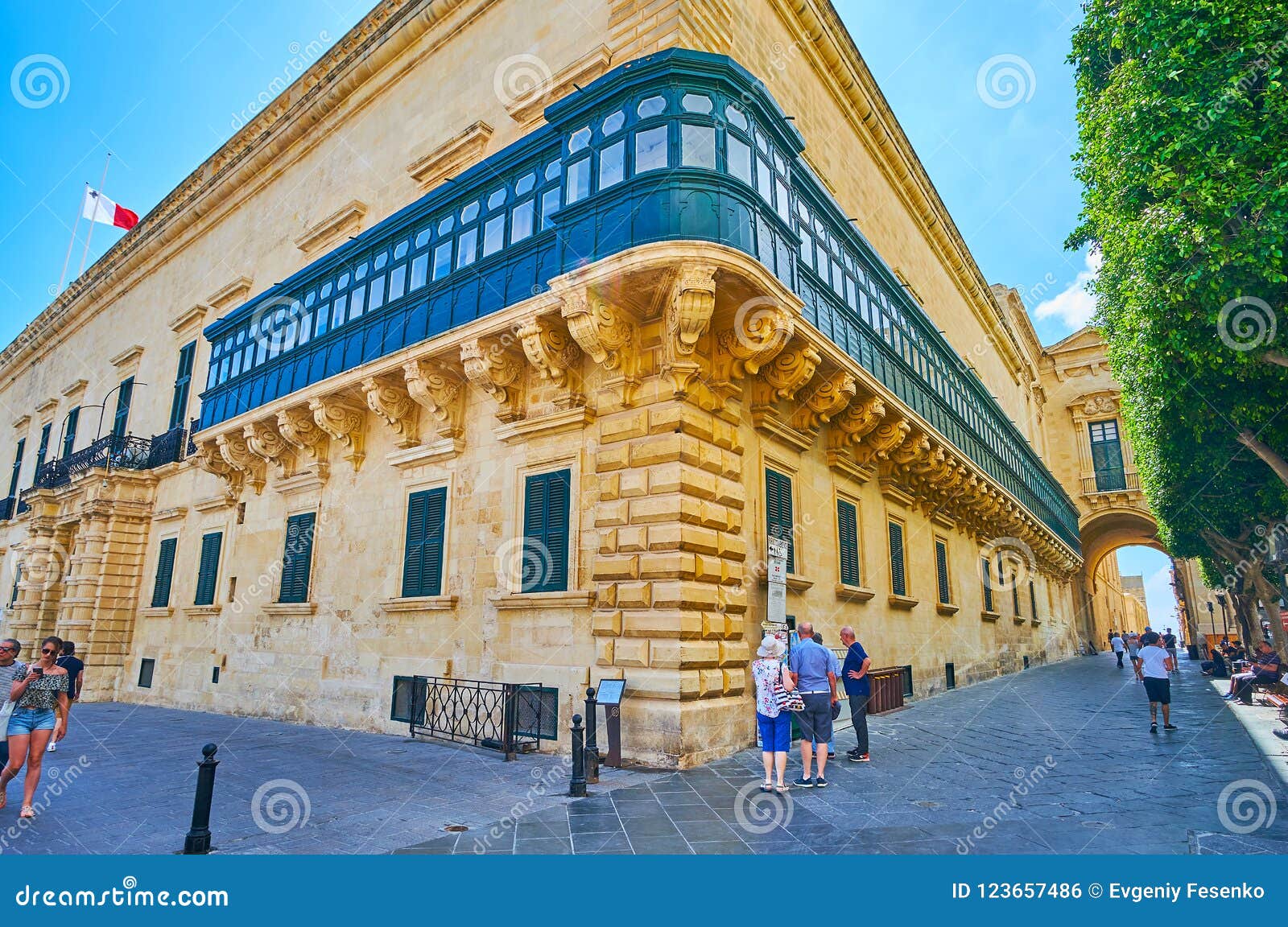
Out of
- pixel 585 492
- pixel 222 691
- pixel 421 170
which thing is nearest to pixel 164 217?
pixel 421 170

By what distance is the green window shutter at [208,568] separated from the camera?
17.3 metres

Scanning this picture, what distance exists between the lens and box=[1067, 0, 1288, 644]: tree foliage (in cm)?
843

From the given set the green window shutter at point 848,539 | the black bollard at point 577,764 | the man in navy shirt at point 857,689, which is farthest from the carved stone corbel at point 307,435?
the man in navy shirt at point 857,689

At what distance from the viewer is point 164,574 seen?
1956cm

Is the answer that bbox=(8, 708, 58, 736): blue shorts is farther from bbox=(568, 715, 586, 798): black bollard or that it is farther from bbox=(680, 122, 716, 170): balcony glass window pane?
bbox=(680, 122, 716, 170): balcony glass window pane

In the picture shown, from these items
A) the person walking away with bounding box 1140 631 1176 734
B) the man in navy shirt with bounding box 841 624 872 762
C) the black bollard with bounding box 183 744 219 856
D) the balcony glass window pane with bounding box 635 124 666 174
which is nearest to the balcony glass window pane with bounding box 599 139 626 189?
the balcony glass window pane with bounding box 635 124 666 174

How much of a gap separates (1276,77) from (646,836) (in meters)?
11.2

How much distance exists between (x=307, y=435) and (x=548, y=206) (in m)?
7.56

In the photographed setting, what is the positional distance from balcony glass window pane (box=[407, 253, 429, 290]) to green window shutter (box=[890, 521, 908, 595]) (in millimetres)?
11354

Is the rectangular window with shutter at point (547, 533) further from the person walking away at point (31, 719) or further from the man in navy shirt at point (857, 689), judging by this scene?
the person walking away at point (31, 719)

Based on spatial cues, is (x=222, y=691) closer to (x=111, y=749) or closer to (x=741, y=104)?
(x=111, y=749)

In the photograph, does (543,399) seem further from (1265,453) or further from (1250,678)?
(1250,678)

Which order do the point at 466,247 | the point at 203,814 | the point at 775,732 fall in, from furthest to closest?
the point at 466,247, the point at 775,732, the point at 203,814

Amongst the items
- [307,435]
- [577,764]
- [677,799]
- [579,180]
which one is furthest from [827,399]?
[307,435]
